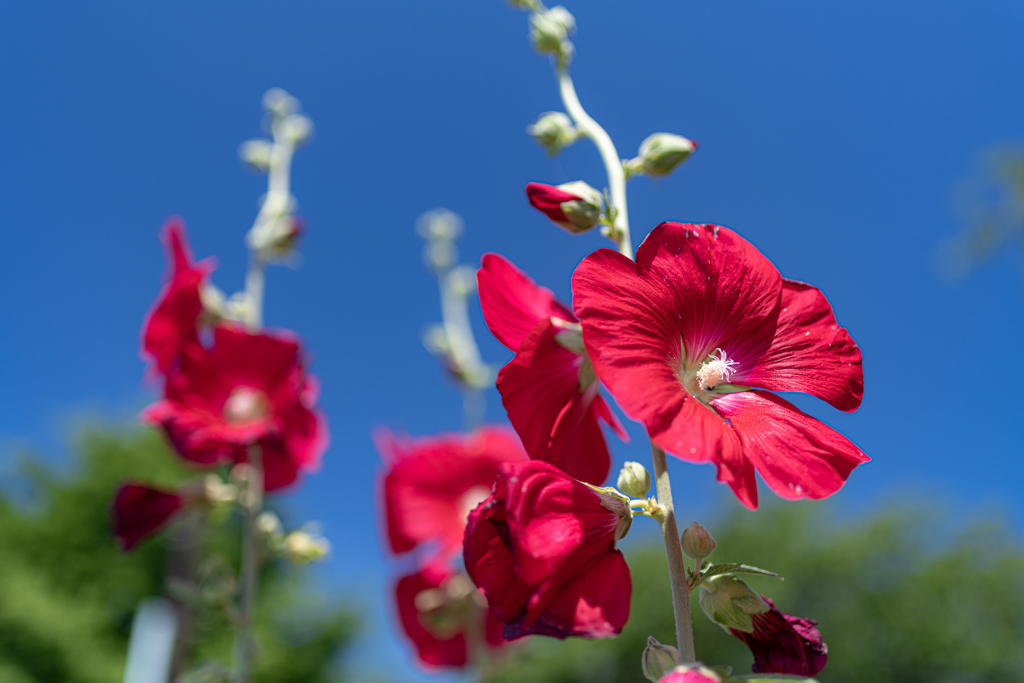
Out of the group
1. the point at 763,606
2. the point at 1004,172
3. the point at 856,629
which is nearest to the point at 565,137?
the point at 763,606

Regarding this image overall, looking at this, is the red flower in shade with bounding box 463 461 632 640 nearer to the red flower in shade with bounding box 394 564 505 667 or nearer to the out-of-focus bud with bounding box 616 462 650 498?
the out-of-focus bud with bounding box 616 462 650 498

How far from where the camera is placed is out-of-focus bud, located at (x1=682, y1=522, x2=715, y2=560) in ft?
2.45

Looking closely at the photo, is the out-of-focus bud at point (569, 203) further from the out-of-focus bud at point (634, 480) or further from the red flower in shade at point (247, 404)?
the red flower in shade at point (247, 404)

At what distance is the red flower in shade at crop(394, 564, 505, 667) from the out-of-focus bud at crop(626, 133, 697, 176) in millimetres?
1650

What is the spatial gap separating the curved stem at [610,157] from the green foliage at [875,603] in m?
16.8

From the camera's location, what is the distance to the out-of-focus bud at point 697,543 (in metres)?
0.75

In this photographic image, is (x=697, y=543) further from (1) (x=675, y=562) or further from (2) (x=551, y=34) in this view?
(2) (x=551, y=34)

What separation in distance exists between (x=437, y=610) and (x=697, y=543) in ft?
5.69

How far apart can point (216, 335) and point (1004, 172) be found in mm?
15533

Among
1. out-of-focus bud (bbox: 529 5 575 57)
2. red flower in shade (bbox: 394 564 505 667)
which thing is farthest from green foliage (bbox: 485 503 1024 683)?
out-of-focus bud (bbox: 529 5 575 57)

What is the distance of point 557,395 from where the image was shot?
90 cm

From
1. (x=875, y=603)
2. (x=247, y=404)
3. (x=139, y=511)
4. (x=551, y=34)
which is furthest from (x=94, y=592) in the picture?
(x=875, y=603)

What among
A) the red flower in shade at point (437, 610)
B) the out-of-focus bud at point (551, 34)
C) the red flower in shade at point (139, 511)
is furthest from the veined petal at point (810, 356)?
the red flower in shade at point (139, 511)

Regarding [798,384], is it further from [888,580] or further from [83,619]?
[888,580]
